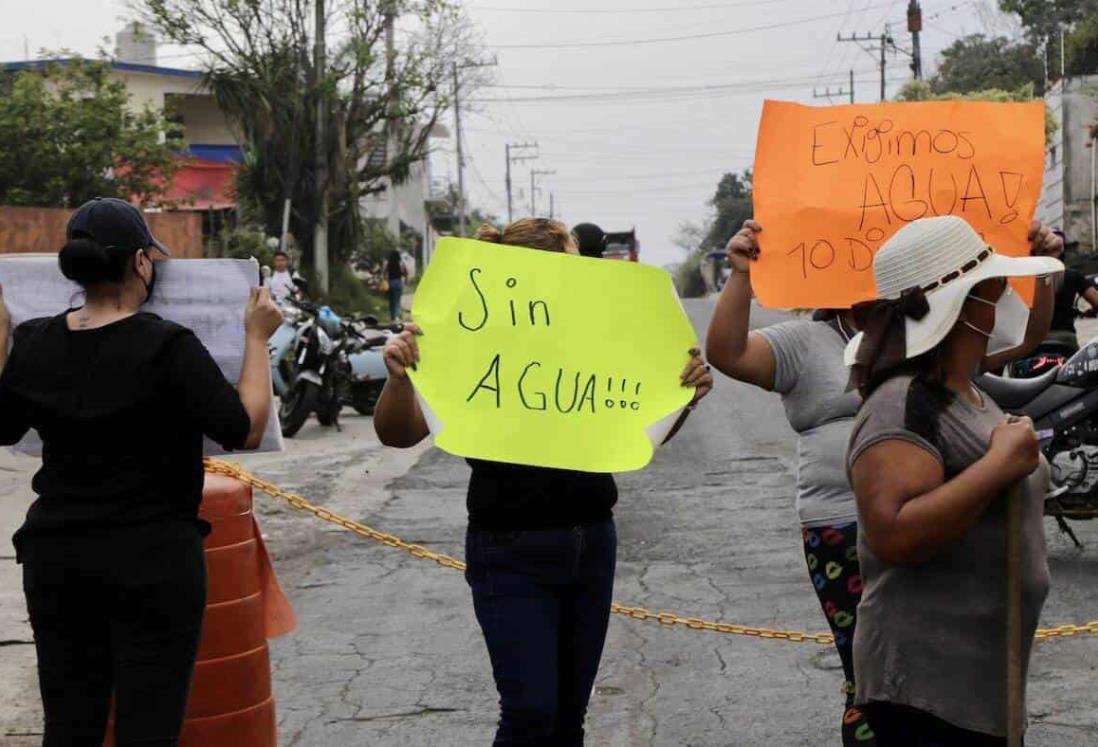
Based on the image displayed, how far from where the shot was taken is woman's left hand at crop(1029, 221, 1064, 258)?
4395mm

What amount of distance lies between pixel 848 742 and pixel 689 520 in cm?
583

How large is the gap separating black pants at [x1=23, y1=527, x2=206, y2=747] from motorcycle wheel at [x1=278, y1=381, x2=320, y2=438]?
11534mm

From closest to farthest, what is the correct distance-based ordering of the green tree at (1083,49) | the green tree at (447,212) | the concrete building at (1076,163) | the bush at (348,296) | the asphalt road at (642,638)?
1. the asphalt road at (642,638)
2. the bush at (348,296)
3. the concrete building at (1076,163)
4. the green tree at (1083,49)
5. the green tree at (447,212)

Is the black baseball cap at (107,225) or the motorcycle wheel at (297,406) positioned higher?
the black baseball cap at (107,225)

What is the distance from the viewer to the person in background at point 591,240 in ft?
16.0

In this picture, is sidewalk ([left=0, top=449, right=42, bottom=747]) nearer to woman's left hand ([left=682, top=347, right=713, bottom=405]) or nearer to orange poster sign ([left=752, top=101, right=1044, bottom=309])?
woman's left hand ([left=682, top=347, right=713, bottom=405])

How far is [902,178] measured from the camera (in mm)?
4516

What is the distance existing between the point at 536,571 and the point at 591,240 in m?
1.28

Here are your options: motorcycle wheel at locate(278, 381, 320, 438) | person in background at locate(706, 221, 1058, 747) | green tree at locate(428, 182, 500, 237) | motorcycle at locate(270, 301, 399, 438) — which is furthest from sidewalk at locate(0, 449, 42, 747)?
green tree at locate(428, 182, 500, 237)

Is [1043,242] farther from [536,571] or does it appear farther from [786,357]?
[536,571]

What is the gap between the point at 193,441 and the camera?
3.72m

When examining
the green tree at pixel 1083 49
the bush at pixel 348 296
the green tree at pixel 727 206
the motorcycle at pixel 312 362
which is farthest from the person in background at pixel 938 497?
the green tree at pixel 727 206

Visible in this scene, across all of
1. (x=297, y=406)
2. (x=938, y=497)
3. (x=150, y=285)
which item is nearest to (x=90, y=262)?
(x=150, y=285)

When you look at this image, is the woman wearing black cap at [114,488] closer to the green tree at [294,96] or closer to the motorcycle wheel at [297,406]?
the motorcycle wheel at [297,406]
